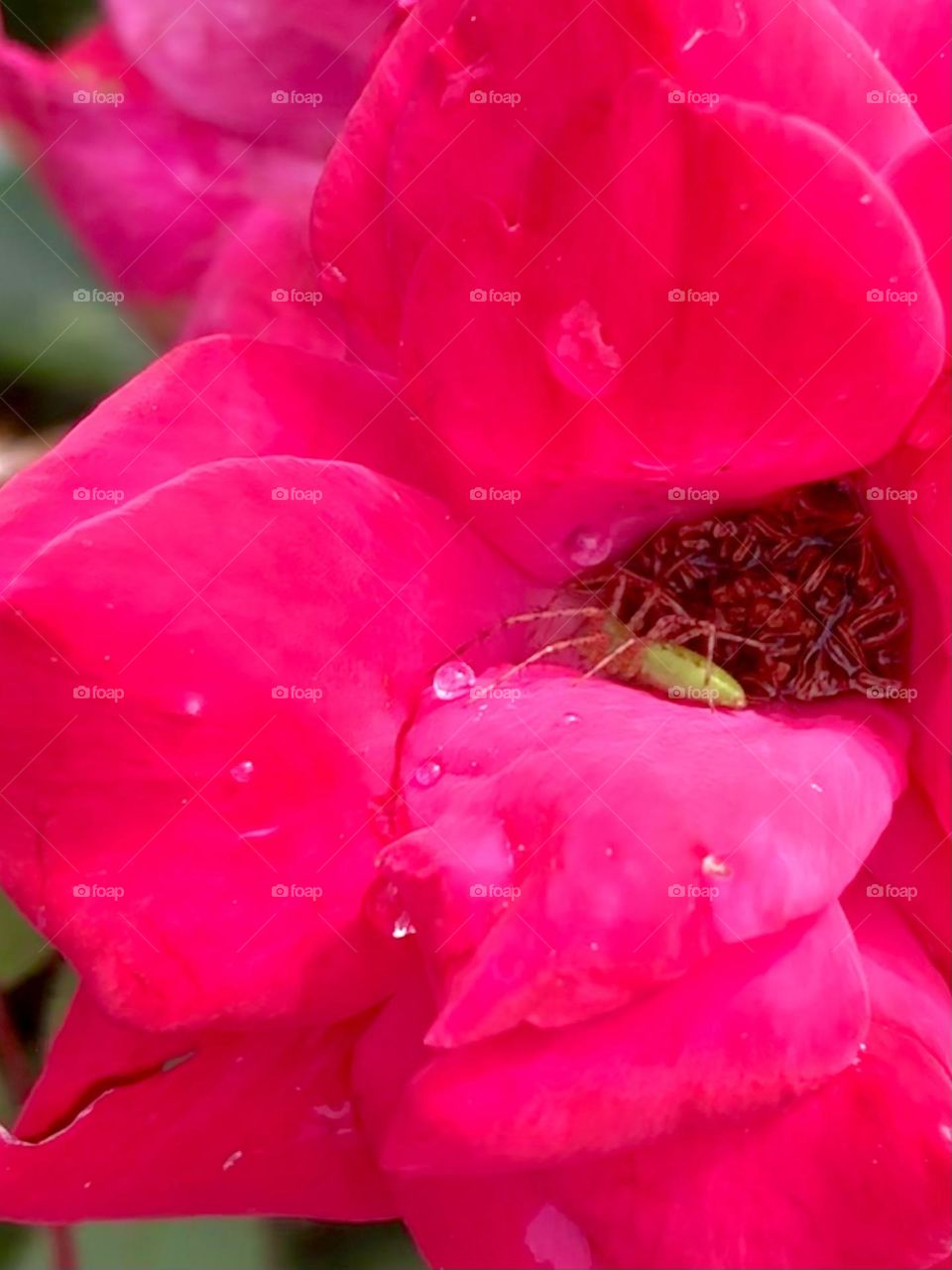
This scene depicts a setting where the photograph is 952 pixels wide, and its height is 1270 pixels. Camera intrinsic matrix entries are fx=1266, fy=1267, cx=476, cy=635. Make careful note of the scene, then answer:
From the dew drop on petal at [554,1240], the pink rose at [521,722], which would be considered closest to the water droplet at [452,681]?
the pink rose at [521,722]

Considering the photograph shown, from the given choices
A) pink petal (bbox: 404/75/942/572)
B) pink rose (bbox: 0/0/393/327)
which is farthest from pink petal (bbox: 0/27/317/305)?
pink petal (bbox: 404/75/942/572)

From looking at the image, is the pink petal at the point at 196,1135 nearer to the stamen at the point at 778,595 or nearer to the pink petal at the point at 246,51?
the stamen at the point at 778,595

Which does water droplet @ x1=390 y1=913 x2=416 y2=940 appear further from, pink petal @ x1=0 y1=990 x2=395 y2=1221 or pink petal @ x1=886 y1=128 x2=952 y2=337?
pink petal @ x1=886 y1=128 x2=952 y2=337

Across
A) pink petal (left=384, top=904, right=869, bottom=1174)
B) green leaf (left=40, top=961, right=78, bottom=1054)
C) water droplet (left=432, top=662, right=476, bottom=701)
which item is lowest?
green leaf (left=40, top=961, right=78, bottom=1054)

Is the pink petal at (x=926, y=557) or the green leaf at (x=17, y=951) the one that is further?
the green leaf at (x=17, y=951)

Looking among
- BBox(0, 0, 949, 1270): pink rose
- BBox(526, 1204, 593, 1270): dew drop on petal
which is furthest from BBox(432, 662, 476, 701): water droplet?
BBox(526, 1204, 593, 1270): dew drop on petal

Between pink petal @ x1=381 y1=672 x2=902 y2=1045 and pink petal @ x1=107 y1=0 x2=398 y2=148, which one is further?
pink petal @ x1=107 y1=0 x2=398 y2=148

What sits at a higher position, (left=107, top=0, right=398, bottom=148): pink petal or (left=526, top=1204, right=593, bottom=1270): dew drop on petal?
(left=107, top=0, right=398, bottom=148): pink petal

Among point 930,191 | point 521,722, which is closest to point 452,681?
point 521,722

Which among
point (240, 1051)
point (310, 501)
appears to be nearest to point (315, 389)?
point (310, 501)
